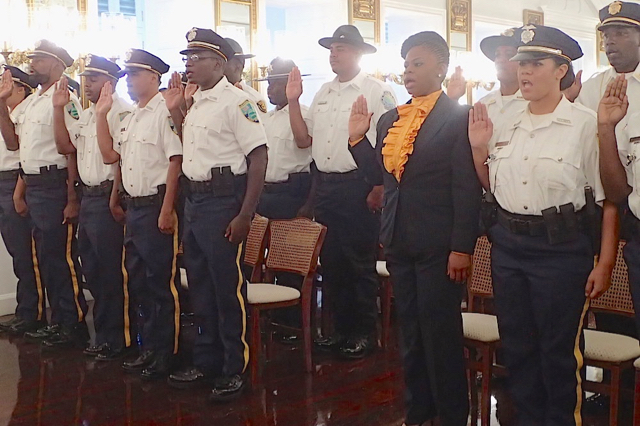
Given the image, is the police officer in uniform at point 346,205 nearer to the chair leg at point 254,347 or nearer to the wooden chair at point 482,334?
the chair leg at point 254,347

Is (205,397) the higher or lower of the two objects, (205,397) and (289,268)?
the lower

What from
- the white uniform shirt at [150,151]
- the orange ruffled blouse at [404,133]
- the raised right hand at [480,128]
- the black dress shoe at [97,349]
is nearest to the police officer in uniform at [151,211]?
the white uniform shirt at [150,151]

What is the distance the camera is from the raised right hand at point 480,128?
2398 millimetres

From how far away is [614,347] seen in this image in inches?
97.3

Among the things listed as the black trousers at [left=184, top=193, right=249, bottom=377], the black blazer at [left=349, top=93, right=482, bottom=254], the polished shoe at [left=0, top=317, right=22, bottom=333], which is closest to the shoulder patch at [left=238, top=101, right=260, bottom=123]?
the black trousers at [left=184, top=193, right=249, bottom=377]

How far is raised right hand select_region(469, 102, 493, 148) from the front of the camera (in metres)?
2.40

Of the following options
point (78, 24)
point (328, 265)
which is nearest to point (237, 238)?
point (328, 265)

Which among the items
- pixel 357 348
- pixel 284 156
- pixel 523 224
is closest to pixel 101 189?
pixel 284 156

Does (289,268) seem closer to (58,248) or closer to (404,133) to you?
(404,133)

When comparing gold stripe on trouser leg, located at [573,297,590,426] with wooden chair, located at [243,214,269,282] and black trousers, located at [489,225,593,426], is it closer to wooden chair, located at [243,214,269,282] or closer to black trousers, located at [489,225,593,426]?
black trousers, located at [489,225,593,426]

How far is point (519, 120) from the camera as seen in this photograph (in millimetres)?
2375

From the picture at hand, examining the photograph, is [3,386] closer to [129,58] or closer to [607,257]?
[129,58]

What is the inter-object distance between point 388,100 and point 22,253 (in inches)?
93.9

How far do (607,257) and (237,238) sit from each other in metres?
1.53
